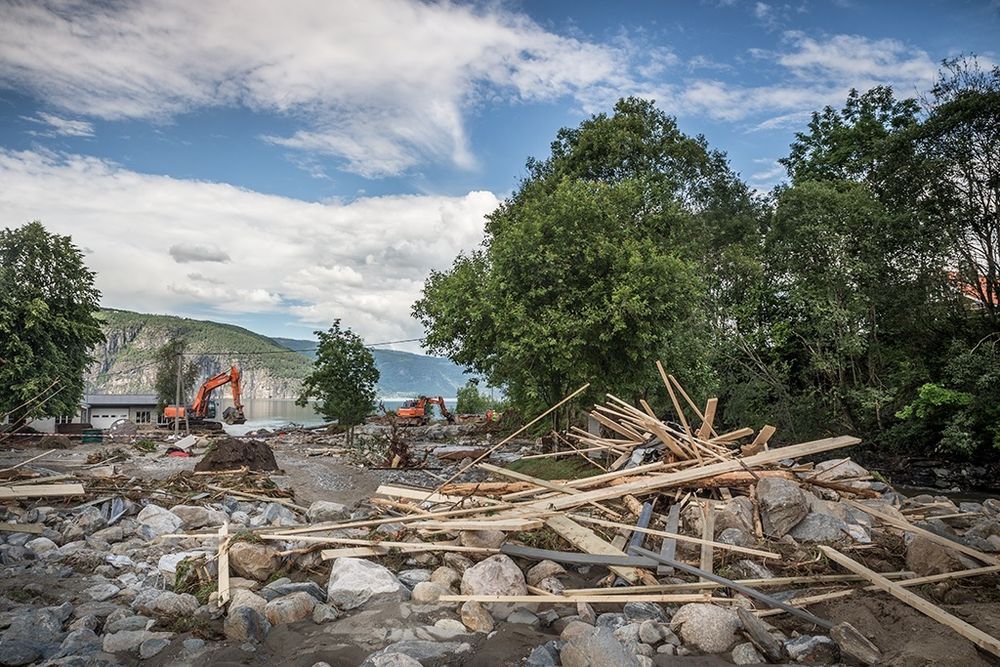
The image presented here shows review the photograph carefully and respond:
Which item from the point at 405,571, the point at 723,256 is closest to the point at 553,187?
the point at 723,256

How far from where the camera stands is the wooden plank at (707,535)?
20.2 feet

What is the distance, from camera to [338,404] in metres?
29.8

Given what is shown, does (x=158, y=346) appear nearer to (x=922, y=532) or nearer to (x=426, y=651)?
(x=426, y=651)

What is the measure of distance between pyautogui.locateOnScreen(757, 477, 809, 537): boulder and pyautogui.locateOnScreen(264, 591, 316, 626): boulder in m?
4.91

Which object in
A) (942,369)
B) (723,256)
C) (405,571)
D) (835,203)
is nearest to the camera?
(405,571)

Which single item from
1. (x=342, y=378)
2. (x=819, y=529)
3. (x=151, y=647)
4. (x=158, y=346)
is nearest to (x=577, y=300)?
(x=819, y=529)

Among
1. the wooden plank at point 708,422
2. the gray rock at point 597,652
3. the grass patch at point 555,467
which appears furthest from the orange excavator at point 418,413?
the gray rock at point 597,652

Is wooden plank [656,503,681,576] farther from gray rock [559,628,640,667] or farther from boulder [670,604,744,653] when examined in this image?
gray rock [559,628,640,667]

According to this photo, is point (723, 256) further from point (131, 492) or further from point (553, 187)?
point (131, 492)

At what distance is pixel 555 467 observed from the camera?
58.8ft

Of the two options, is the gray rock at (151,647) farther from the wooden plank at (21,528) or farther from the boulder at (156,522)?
the wooden plank at (21,528)

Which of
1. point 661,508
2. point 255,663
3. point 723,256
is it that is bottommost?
point 255,663

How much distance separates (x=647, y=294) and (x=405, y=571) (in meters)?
11.4

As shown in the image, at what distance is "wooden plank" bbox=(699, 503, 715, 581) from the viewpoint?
6.16 m
